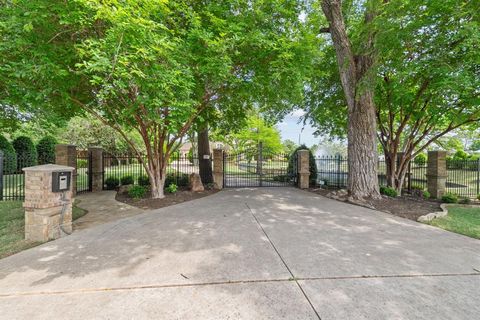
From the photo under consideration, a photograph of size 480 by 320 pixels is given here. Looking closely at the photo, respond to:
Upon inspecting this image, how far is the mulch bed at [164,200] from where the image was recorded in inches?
292

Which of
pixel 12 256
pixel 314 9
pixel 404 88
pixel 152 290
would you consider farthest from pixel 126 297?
pixel 314 9

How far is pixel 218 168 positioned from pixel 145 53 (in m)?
6.90

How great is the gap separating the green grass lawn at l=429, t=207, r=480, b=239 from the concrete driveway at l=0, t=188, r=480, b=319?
532 mm

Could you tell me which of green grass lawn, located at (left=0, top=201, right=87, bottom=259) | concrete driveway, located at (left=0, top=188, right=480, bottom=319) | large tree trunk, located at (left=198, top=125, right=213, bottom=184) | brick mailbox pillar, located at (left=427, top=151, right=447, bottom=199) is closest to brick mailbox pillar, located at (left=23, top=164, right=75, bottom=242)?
green grass lawn, located at (left=0, top=201, right=87, bottom=259)

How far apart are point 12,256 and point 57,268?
1.10 m

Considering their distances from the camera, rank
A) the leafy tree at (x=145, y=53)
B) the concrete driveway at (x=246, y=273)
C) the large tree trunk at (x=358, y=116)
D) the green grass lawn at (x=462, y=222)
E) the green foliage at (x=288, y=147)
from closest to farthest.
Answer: the concrete driveway at (x=246, y=273) < the leafy tree at (x=145, y=53) < the green grass lawn at (x=462, y=222) < the large tree trunk at (x=358, y=116) < the green foliage at (x=288, y=147)

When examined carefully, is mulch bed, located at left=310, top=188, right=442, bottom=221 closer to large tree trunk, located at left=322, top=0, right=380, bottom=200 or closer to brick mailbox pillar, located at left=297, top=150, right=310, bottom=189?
large tree trunk, located at left=322, top=0, right=380, bottom=200

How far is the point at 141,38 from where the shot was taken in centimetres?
470

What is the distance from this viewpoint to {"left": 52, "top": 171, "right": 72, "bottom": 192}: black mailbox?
4375 mm

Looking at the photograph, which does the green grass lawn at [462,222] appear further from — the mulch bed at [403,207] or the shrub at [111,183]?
the shrub at [111,183]

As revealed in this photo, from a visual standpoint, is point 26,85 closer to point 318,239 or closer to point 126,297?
point 126,297

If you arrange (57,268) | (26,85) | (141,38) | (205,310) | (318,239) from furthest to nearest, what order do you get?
(26,85), (141,38), (318,239), (57,268), (205,310)

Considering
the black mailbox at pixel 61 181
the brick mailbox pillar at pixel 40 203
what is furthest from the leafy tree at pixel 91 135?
the brick mailbox pillar at pixel 40 203

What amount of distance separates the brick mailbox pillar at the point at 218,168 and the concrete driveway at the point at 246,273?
5704 millimetres
